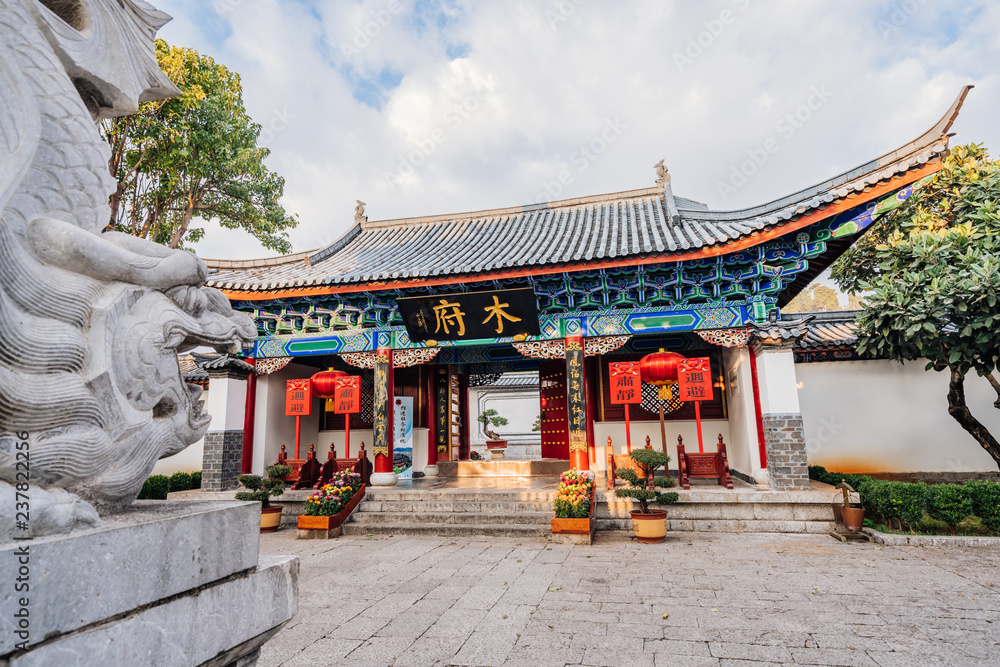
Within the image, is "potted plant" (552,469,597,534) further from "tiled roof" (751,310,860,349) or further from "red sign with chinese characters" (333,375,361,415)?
"red sign with chinese characters" (333,375,361,415)

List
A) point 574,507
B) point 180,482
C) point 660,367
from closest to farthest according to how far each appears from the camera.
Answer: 1. point 574,507
2. point 660,367
3. point 180,482

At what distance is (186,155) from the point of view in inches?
360

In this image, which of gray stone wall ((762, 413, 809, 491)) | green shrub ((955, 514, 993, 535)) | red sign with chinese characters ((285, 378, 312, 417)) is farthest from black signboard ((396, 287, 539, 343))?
green shrub ((955, 514, 993, 535))

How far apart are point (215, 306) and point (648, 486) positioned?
21.3 feet

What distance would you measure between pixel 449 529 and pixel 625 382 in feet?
11.3

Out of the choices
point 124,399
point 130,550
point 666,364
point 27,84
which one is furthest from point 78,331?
point 666,364

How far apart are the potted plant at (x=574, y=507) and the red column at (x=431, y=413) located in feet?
17.5

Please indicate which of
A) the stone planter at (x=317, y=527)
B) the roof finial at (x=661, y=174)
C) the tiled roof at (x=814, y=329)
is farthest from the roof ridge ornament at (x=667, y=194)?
the stone planter at (x=317, y=527)

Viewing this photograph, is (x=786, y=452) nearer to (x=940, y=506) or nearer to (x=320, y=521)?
(x=940, y=506)

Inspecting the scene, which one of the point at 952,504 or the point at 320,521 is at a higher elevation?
the point at 952,504

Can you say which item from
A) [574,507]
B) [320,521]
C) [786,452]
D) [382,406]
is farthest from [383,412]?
[786,452]

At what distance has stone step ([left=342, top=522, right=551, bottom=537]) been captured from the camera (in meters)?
6.80

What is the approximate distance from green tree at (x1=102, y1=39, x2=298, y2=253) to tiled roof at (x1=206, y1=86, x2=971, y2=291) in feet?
4.56

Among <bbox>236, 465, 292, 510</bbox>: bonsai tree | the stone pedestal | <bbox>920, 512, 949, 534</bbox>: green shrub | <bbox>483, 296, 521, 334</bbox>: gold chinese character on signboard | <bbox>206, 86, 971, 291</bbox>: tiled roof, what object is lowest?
<bbox>920, 512, 949, 534</bbox>: green shrub
